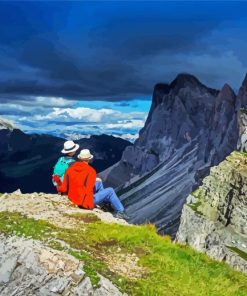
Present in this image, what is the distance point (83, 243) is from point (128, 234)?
2583 millimetres

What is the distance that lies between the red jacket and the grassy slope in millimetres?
2957

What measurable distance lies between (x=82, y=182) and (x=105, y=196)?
2.15m

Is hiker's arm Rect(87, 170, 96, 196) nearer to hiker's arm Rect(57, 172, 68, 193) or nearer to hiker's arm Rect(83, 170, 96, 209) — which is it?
hiker's arm Rect(83, 170, 96, 209)

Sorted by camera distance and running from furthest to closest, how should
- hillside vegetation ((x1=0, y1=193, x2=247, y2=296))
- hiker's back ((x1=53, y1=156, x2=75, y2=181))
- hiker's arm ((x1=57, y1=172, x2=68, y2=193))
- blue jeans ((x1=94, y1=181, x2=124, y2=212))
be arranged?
hiker's back ((x1=53, y1=156, x2=75, y2=181)), blue jeans ((x1=94, y1=181, x2=124, y2=212)), hiker's arm ((x1=57, y1=172, x2=68, y2=193)), hillside vegetation ((x1=0, y1=193, x2=247, y2=296))

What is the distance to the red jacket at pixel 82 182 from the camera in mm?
26891

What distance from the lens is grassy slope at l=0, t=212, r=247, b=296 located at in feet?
58.1

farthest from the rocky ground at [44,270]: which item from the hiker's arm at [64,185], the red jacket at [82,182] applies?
the hiker's arm at [64,185]

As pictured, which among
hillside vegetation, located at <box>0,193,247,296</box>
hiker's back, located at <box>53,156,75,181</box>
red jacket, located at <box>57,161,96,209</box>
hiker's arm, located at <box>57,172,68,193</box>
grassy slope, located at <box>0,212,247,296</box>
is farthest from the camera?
hiker's back, located at <box>53,156,75,181</box>

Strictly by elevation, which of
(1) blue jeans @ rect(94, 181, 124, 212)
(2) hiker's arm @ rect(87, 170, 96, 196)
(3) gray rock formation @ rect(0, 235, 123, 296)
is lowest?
(3) gray rock formation @ rect(0, 235, 123, 296)

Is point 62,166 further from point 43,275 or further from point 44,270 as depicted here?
point 43,275

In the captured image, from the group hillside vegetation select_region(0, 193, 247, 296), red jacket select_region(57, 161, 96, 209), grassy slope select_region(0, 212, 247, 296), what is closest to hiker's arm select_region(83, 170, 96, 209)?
red jacket select_region(57, 161, 96, 209)

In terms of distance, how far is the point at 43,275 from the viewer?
1691 centimetres

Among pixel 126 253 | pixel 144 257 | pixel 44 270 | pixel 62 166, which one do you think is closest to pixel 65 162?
pixel 62 166

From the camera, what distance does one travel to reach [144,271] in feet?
61.9
